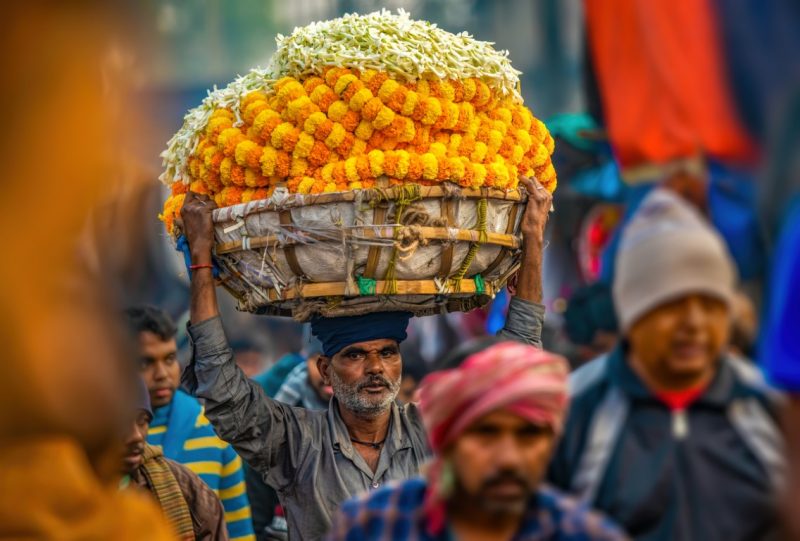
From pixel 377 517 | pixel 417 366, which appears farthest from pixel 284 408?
pixel 417 366

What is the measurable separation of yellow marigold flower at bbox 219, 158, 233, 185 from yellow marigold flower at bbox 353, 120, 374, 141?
503 mm

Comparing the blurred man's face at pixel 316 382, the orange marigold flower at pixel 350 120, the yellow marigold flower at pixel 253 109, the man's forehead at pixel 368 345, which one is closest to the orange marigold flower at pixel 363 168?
the orange marigold flower at pixel 350 120

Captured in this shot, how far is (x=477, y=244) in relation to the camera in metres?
4.55

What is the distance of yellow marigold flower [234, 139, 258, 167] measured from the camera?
4520mm

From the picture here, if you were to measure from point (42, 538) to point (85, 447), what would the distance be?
0.80ft

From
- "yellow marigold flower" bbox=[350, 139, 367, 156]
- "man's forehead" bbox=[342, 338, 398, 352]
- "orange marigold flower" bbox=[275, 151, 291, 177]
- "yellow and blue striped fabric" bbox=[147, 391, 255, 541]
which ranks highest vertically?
"yellow marigold flower" bbox=[350, 139, 367, 156]

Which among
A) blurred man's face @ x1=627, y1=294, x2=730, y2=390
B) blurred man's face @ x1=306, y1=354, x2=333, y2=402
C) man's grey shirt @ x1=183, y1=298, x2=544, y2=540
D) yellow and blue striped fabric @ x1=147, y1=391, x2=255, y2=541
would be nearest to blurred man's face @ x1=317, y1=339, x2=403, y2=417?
man's grey shirt @ x1=183, y1=298, x2=544, y2=540

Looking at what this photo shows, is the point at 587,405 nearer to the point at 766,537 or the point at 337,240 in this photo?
the point at 766,537

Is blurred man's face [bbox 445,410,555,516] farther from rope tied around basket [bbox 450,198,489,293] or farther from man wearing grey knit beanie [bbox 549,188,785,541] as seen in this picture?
rope tied around basket [bbox 450,198,489,293]

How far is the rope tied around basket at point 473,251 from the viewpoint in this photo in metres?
4.52

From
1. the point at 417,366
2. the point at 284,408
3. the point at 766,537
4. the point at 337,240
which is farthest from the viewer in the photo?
the point at 417,366

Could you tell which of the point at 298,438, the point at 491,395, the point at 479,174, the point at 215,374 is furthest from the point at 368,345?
the point at 491,395

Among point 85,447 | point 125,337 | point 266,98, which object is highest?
point 266,98

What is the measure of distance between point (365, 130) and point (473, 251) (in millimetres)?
573
